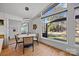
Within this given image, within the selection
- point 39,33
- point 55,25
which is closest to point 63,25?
point 55,25

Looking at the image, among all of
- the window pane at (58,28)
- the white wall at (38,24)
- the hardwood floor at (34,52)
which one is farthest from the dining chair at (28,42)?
the window pane at (58,28)

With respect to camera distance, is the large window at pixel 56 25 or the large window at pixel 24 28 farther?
the large window at pixel 24 28

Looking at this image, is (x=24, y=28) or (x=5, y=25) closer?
(x=5, y=25)

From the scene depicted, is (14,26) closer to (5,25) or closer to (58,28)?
(5,25)

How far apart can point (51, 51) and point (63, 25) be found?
22.9 inches

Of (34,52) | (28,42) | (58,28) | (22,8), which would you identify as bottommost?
(34,52)

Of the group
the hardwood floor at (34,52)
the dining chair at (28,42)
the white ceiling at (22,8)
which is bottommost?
the hardwood floor at (34,52)

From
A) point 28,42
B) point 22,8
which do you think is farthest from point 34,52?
point 22,8

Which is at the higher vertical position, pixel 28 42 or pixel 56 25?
pixel 56 25

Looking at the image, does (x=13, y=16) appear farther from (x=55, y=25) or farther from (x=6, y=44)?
(x=55, y=25)

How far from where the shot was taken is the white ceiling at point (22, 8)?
2.06 metres

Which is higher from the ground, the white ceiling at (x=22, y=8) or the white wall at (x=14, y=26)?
the white ceiling at (x=22, y=8)

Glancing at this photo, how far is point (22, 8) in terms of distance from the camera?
2.11m

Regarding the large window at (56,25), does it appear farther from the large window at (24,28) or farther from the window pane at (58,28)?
the large window at (24,28)
